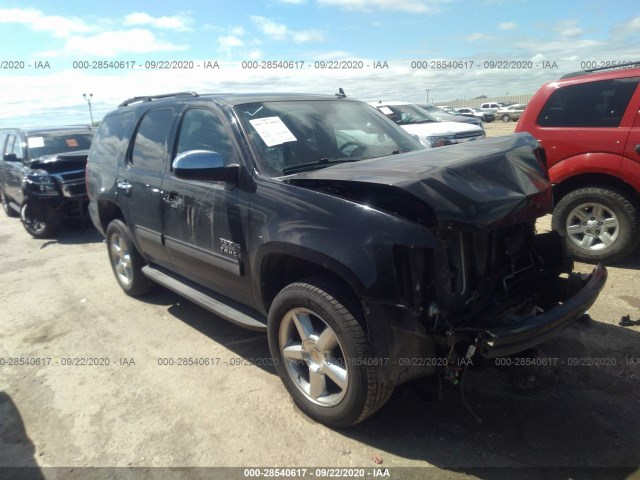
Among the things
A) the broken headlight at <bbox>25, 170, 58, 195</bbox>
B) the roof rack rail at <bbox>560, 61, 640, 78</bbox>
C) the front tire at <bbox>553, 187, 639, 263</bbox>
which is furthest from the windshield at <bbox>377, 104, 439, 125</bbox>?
Answer: the broken headlight at <bbox>25, 170, 58, 195</bbox>

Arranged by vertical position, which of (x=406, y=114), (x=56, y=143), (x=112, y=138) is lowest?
(x=112, y=138)

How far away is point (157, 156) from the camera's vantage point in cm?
404

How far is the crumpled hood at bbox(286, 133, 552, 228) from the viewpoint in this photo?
229cm

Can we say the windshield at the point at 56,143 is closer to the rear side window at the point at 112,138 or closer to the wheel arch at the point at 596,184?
the rear side window at the point at 112,138

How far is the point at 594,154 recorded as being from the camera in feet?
16.0

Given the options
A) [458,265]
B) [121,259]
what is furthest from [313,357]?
[121,259]

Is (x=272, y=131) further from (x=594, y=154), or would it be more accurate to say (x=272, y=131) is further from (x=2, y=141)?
(x=2, y=141)

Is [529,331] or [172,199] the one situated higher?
[172,199]

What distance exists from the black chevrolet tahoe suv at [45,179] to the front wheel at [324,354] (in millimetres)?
6518

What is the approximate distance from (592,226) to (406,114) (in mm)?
8015

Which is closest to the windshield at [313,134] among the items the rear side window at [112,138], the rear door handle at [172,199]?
the rear door handle at [172,199]

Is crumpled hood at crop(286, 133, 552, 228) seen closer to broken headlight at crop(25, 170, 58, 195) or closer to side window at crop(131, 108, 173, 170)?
side window at crop(131, 108, 173, 170)

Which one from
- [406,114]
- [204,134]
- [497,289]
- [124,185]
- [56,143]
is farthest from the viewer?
[406,114]

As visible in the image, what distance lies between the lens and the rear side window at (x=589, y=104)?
476 cm
